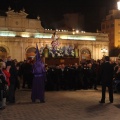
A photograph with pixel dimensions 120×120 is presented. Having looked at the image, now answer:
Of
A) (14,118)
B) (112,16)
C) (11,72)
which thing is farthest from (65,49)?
(112,16)

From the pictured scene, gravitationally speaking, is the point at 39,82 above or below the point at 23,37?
below

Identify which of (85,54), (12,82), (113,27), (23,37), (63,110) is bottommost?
(63,110)

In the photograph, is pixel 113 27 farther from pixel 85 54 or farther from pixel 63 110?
pixel 63 110

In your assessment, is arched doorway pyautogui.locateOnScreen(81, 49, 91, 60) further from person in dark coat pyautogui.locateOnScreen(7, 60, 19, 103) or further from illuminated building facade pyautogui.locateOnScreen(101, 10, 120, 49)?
person in dark coat pyautogui.locateOnScreen(7, 60, 19, 103)

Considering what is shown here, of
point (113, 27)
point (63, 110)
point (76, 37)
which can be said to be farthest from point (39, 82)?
point (113, 27)

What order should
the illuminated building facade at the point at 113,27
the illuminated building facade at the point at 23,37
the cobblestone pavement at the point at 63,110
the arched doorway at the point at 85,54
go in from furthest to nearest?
the illuminated building facade at the point at 113,27 < the arched doorway at the point at 85,54 < the illuminated building facade at the point at 23,37 < the cobblestone pavement at the point at 63,110

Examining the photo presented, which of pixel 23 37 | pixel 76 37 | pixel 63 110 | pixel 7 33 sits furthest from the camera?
pixel 76 37

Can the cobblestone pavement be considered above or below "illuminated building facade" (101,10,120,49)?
below

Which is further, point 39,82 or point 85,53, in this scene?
point 85,53

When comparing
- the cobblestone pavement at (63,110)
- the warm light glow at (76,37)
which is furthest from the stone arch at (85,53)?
the cobblestone pavement at (63,110)

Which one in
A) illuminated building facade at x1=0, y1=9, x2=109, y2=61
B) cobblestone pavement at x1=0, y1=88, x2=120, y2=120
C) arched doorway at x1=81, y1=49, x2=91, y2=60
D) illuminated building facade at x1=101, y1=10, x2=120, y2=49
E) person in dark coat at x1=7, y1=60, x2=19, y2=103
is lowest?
cobblestone pavement at x1=0, y1=88, x2=120, y2=120

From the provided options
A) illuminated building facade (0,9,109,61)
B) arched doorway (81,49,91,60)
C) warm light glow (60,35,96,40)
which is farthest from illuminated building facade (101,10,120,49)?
illuminated building facade (0,9,109,61)

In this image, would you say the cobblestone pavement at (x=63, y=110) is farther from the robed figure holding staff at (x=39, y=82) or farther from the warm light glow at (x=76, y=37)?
the warm light glow at (x=76, y=37)

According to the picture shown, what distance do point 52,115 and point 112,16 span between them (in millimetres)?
74359
